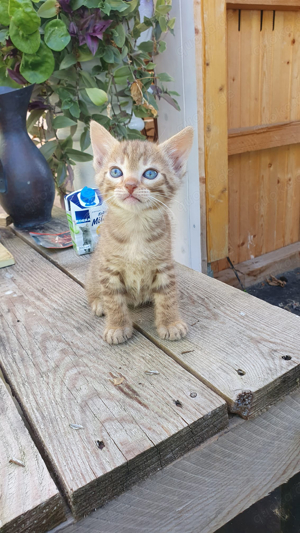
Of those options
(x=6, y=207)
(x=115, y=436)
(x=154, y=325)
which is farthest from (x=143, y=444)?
(x=6, y=207)

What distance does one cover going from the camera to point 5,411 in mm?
793

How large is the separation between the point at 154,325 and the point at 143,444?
1.55 ft

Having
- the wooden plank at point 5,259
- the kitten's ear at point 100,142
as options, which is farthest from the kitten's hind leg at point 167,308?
the wooden plank at point 5,259

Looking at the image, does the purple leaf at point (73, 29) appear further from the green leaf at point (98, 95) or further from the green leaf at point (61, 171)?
the green leaf at point (61, 171)

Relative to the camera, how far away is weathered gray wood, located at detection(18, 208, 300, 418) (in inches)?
32.1

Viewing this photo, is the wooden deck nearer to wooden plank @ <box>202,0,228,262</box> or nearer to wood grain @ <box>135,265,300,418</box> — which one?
wood grain @ <box>135,265,300,418</box>

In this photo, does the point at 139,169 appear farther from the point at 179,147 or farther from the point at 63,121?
the point at 63,121

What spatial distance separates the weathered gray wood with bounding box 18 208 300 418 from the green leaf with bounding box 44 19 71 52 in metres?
1.13

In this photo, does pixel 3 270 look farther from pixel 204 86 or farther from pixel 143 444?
pixel 204 86

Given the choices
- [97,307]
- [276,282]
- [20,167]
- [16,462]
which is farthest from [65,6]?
[276,282]

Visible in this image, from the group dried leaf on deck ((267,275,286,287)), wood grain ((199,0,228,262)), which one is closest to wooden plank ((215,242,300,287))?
dried leaf on deck ((267,275,286,287))

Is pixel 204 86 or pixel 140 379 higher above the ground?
pixel 204 86

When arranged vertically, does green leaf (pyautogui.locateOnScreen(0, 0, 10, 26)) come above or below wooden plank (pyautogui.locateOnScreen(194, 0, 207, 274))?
above

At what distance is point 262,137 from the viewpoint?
108 inches
